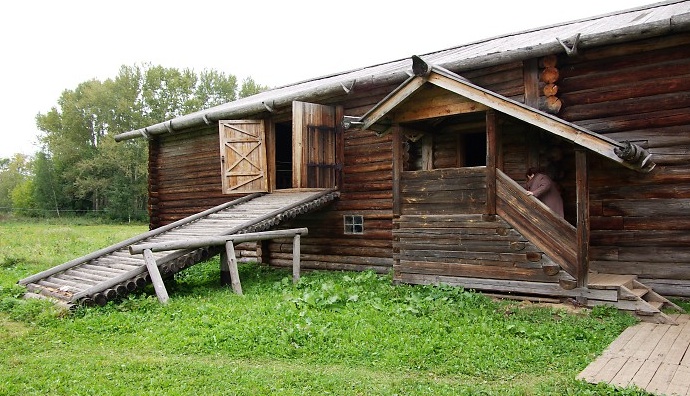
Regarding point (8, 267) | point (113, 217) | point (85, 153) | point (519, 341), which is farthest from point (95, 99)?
point (519, 341)

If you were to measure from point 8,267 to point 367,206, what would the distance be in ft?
29.2

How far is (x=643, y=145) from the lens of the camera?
761 centimetres

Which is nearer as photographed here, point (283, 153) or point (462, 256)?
point (462, 256)

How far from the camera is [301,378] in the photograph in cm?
479

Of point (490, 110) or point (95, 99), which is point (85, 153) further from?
point (490, 110)

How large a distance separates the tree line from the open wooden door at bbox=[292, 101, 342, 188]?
110ft

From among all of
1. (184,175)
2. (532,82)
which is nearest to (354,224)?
(532,82)

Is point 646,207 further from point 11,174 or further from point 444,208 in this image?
point 11,174

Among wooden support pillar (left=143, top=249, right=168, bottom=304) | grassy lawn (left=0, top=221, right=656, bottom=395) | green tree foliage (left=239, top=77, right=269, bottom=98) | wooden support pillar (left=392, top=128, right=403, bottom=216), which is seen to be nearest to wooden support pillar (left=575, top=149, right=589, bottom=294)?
grassy lawn (left=0, top=221, right=656, bottom=395)

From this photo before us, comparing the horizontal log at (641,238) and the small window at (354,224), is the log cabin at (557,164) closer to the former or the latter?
the horizontal log at (641,238)

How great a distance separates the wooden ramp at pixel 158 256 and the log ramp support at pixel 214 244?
0.24 metres

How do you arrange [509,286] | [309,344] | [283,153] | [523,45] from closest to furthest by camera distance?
[309,344], [509,286], [523,45], [283,153]

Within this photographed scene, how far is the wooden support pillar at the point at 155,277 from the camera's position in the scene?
26.1 feet

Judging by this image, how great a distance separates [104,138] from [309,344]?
137ft
